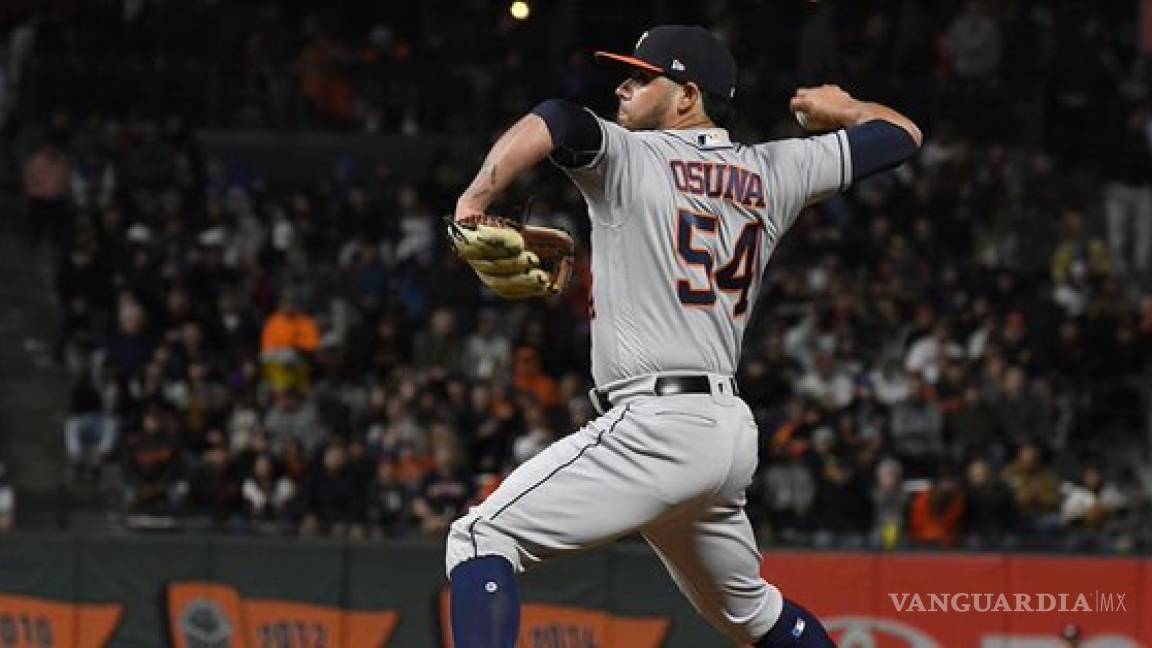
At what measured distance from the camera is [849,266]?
1780 centimetres

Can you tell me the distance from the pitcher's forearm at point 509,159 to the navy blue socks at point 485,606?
0.87m

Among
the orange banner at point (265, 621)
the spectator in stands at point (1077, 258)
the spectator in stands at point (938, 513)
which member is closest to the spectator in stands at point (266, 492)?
the orange banner at point (265, 621)

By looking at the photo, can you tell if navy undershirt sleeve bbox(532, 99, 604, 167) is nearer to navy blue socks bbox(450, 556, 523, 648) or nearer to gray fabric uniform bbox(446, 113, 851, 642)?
gray fabric uniform bbox(446, 113, 851, 642)

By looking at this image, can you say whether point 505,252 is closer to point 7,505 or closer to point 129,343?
point 7,505

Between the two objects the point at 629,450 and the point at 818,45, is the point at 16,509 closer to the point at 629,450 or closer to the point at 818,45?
the point at 818,45

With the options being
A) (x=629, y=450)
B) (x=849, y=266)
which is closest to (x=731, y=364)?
(x=629, y=450)

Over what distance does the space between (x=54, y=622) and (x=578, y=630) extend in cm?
274

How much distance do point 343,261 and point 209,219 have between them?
1.25m

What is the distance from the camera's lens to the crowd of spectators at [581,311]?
48.5ft

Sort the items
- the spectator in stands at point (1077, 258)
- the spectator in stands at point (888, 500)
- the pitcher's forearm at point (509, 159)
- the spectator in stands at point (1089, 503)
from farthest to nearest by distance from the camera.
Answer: the spectator in stands at point (1077, 258)
the spectator in stands at point (888, 500)
the spectator in stands at point (1089, 503)
the pitcher's forearm at point (509, 159)

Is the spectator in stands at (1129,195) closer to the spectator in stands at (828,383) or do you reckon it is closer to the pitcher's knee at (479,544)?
the spectator in stands at (828,383)

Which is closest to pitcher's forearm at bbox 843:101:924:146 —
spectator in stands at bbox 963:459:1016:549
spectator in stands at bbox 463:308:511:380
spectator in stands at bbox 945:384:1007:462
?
spectator in stands at bbox 963:459:1016:549

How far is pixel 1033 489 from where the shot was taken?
14531mm

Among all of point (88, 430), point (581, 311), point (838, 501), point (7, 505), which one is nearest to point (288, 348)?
point (88, 430)
